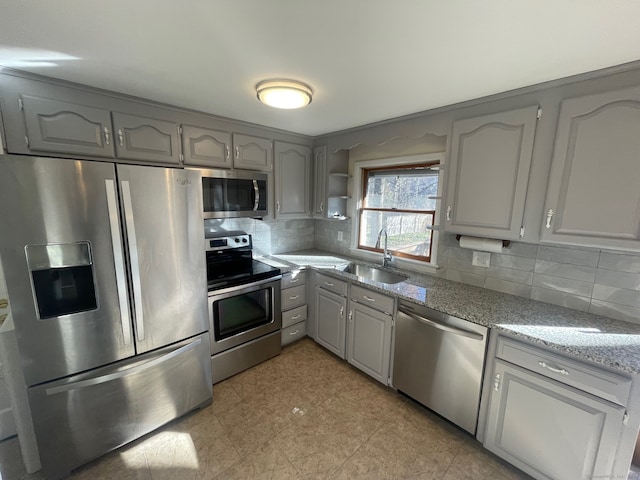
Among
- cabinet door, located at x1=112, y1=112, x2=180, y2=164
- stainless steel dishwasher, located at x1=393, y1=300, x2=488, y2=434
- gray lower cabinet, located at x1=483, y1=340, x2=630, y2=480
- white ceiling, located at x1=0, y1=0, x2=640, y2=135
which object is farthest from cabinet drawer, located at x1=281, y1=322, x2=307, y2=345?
white ceiling, located at x1=0, y1=0, x2=640, y2=135

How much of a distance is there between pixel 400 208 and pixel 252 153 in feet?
5.20

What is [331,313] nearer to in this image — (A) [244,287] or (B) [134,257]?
(A) [244,287]

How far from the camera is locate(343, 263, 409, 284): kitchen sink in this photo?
251 centimetres

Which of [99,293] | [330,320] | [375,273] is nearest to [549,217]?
[375,273]

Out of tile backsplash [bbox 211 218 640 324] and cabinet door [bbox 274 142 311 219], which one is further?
cabinet door [bbox 274 142 311 219]

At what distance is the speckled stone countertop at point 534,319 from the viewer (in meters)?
1.24

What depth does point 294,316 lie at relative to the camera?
2.77 m

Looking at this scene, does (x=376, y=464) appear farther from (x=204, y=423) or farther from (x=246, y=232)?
(x=246, y=232)

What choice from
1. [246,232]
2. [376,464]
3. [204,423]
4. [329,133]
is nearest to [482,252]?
[376,464]

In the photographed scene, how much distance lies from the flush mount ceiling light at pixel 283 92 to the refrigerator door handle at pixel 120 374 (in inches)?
68.4

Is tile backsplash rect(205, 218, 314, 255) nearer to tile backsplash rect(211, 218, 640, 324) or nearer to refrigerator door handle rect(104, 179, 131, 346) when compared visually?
tile backsplash rect(211, 218, 640, 324)

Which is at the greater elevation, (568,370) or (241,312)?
(568,370)

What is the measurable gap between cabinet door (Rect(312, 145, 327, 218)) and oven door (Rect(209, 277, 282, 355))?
1009 millimetres

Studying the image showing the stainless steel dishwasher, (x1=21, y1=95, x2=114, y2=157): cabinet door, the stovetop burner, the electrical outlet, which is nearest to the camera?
(x1=21, y1=95, x2=114, y2=157): cabinet door
